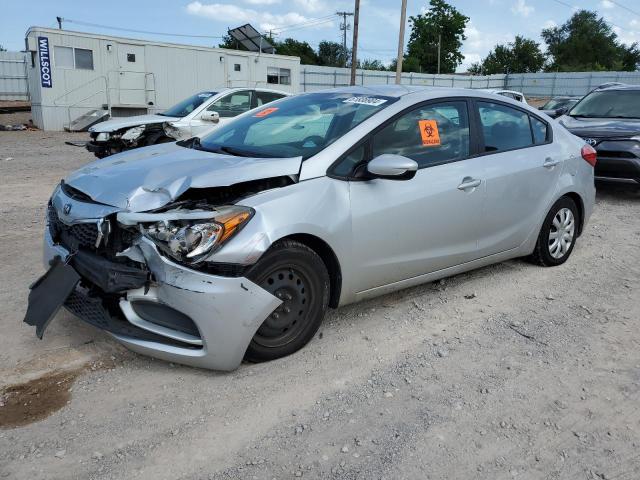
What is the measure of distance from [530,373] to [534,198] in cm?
184

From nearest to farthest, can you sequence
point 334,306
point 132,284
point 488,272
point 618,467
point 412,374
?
point 618,467, point 132,284, point 412,374, point 334,306, point 488,272

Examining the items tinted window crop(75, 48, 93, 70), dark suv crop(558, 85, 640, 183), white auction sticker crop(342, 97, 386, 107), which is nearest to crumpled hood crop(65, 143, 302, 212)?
white auction sticker crop(342, 97, 386, 107)

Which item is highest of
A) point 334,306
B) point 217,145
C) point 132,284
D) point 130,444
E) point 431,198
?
point 217,145

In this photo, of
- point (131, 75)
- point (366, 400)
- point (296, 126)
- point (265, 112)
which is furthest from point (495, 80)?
point (366, 400)

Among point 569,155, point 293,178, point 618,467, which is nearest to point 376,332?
point 293,178

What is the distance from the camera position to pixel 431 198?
3762 mm

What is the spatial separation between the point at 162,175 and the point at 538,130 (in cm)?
332

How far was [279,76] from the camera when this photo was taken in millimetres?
23734

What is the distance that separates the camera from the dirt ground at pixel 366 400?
242 cm

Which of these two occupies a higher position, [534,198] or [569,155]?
[569,155]

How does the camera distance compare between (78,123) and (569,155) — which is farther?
(78,123)

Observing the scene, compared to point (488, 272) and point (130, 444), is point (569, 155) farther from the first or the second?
point (130, 444)

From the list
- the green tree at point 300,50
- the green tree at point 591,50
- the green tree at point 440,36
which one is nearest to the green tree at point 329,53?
the green tree at point 300,50

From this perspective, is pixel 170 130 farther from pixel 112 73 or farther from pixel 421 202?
pixel 112 73
